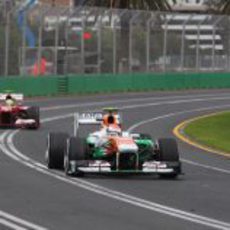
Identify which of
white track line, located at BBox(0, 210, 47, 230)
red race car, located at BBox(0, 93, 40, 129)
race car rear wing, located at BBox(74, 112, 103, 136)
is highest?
race car rear wing, located at BBox(74, 112, 103, 136)

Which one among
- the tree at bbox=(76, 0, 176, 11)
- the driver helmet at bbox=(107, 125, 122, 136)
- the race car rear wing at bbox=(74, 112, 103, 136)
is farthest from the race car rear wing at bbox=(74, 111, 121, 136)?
the tree at bbox=(76, 0, 176, 11)

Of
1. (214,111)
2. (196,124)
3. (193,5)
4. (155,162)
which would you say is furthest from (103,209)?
(193,5)

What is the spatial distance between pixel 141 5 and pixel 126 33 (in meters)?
7.35

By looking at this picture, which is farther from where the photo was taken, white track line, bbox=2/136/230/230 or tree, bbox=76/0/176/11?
tree, bbox=76/0/176/11

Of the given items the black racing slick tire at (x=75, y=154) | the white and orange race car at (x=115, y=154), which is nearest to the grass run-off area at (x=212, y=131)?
the white and orange race car at (x=115, y=154)

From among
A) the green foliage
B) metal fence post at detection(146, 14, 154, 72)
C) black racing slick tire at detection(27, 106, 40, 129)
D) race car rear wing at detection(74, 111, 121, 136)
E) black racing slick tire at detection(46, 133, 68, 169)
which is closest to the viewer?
black racing slick tire at detection(46, 133, 68, 169)

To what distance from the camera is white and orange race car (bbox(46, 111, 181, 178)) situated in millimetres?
15883

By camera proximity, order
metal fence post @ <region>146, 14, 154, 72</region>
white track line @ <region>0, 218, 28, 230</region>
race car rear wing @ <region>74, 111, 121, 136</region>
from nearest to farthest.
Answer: white track line @ <region>0, 218, 28, 230</region> < race car rear wing @ <region>74, 111, 121, 136</region> < metal fence post @ <region>146, 14, 154, 72</region>

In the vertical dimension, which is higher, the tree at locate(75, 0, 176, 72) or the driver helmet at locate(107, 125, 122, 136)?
the tree at locate(75, 0, 176, 72)

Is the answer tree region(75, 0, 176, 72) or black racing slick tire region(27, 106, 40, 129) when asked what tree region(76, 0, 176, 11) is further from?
black racing slick tire region(27, 106, 40, 129)

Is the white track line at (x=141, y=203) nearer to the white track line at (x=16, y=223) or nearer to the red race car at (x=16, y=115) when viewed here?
the white track line at (x=16, y=223)

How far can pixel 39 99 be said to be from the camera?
145 feet

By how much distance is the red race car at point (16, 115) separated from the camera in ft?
90.5

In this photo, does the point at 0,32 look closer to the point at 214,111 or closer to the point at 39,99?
the point at 39,99
